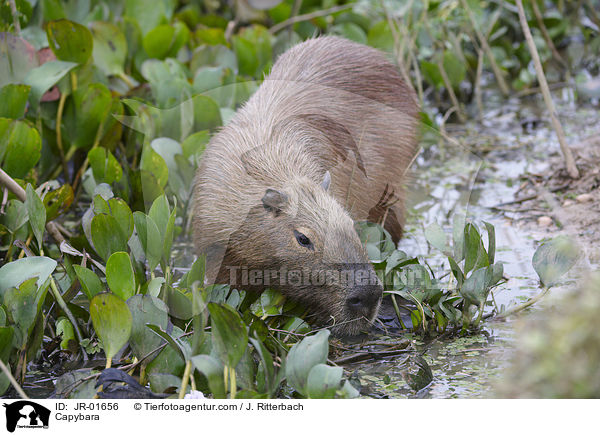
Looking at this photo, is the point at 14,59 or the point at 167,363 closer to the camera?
the point at 167,363

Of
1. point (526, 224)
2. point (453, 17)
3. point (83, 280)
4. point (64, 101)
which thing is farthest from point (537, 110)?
point (83, 280)

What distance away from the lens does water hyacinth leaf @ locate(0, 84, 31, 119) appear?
15.4ft

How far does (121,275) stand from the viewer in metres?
3.40

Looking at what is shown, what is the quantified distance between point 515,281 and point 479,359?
37.0 inches

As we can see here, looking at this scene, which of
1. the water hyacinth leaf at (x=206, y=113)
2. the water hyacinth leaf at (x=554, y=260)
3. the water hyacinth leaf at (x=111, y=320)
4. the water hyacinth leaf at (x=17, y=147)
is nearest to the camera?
the water hyacinth leaf at (x=111, y=320)

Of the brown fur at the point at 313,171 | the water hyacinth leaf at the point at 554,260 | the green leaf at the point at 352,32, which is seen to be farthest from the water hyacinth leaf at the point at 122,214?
the green leaf at the point at 352,32

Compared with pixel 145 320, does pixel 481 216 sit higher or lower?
lower

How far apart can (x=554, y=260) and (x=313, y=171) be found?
1296 mm

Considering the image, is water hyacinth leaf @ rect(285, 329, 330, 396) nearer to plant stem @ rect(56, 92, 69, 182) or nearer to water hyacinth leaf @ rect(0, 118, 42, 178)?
water hyacinth leaf @ rect(0, 118, 42, 178)

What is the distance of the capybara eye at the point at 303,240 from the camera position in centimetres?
356

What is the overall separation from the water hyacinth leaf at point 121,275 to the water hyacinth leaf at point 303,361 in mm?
888

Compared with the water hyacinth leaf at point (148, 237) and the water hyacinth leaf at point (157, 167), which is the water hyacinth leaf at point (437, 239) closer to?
the water hyacinth leaf at point (148, 237)

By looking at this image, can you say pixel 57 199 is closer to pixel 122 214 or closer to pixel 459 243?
pixel 122 214

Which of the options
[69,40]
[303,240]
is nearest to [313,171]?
[303,240]
